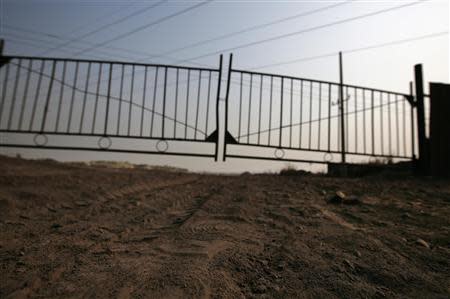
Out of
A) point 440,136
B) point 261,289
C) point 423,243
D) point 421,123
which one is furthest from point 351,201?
point 421,123

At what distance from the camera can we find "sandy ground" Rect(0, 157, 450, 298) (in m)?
1.79

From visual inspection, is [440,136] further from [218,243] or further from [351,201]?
[218,243]

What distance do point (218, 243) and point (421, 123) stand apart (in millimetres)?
6007

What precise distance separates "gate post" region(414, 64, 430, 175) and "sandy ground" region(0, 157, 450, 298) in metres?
2.17

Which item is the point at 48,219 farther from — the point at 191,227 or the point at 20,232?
the point at 191,227

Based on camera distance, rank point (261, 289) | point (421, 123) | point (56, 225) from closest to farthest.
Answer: point (261, 289)
point (56, 225)
point (421, 123)

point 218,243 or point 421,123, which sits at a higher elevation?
point 421,123

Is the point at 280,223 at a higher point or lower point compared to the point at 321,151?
lower

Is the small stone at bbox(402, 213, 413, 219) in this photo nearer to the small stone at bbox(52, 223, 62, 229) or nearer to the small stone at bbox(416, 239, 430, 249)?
the small stone at bbox(416, 239, 430, 249)

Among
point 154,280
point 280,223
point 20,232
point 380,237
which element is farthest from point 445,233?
point 20,232

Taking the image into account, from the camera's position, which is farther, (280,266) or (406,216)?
(406,216)

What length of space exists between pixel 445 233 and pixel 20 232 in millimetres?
4028

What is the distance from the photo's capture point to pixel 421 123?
6.23m

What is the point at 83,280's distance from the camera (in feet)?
5.98
